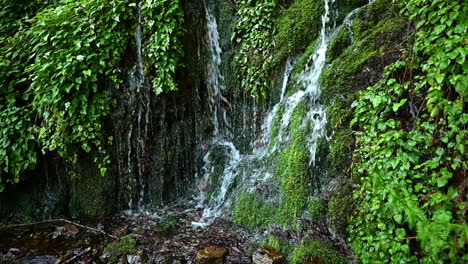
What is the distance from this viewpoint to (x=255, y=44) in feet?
17.8

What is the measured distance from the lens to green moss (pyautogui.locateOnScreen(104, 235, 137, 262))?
416 cm

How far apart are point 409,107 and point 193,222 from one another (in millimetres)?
3452

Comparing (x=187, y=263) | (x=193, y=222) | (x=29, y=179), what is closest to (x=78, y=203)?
(x=29, y=179)

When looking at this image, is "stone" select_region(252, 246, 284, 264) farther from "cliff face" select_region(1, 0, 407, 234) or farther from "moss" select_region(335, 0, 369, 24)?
"moss" select_region(335, 0, 369, 24)

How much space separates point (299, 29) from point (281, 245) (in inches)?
133

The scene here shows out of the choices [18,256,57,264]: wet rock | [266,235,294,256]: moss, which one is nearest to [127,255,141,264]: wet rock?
[18,256,57,264]: wet rock

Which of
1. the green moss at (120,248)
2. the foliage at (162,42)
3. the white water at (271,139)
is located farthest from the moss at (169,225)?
the foliage at (162,42)

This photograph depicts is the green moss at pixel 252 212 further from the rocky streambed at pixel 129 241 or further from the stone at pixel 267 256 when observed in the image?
the stone at pixel 267 256

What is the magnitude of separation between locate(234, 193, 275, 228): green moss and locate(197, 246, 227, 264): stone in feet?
1.98

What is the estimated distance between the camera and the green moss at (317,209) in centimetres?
381

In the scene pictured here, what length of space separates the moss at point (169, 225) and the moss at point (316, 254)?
1937mm

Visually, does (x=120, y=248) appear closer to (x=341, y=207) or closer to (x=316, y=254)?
(x=316, y=254)

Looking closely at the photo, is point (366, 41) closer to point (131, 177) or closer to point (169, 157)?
point (169, 157)

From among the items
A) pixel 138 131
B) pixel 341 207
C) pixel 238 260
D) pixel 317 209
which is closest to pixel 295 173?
pixel 317 209
